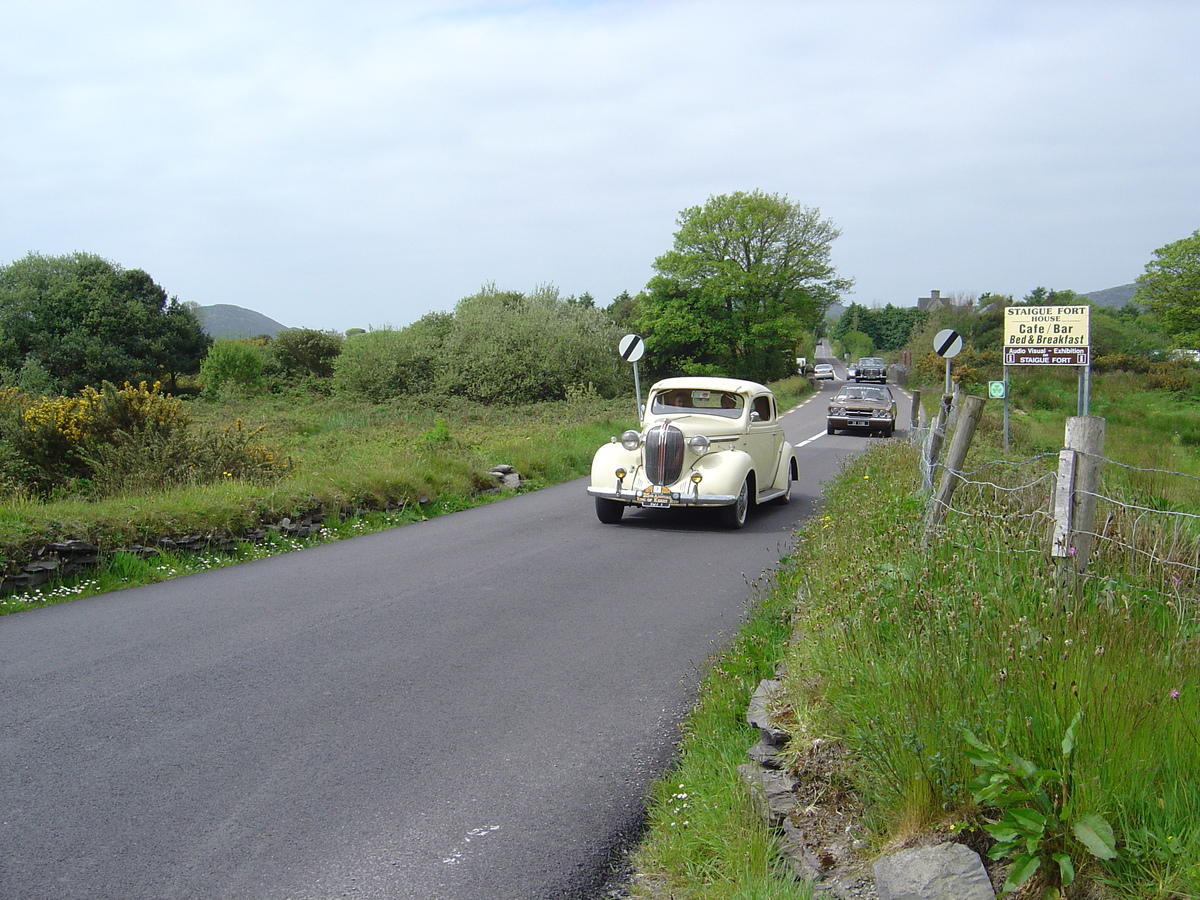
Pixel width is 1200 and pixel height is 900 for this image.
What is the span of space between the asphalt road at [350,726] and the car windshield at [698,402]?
3.84 meters

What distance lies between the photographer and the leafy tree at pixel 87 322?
1750 inches

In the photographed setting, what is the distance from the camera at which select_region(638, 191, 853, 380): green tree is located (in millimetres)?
62812

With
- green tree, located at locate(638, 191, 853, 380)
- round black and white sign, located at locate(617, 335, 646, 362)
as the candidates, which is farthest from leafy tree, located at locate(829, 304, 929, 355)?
round black and white sign, located at locate(617, 335, 646, 362)

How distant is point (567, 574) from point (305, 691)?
361 cm

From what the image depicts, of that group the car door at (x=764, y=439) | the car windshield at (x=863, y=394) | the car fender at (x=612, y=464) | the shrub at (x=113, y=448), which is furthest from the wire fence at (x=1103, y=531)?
the car windshield at (x=863, y=394)

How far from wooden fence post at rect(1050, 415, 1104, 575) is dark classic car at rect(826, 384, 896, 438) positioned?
25667mm

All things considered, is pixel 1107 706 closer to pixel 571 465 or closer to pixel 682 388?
pixel 682 388

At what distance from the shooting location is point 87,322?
45531mm

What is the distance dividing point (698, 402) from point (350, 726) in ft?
28.3

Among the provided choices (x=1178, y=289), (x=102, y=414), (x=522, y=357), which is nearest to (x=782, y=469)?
(x=102, y=414)

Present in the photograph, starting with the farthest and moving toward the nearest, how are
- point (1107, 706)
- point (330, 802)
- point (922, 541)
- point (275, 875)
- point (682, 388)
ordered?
point (682, 388) < point (922, 541) < point (330, 802) < point (275, 875) < point (1107, 706)

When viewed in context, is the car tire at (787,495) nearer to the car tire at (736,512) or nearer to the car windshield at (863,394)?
the car tire at (736,512)

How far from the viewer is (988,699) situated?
3201 mm

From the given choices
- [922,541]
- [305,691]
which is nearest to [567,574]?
Answer: [305,691]
